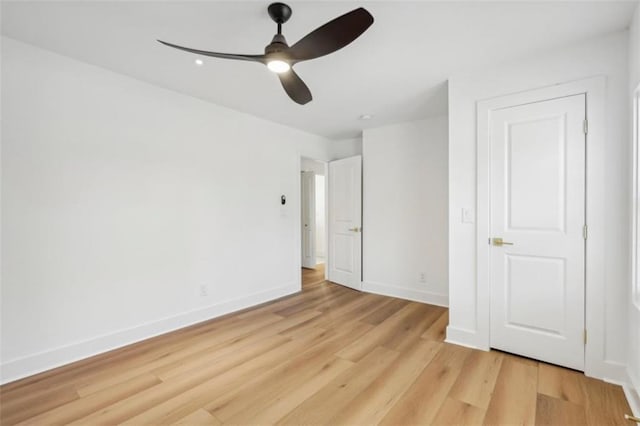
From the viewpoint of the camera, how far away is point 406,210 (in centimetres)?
417

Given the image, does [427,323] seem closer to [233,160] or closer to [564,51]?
[564,51]

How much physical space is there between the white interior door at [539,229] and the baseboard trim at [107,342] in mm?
2883

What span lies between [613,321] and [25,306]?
4.37 meters

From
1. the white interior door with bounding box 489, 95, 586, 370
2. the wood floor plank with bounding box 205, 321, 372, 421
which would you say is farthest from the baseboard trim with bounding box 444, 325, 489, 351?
the wood floor plank with bounding box 205, 321, 372, 421

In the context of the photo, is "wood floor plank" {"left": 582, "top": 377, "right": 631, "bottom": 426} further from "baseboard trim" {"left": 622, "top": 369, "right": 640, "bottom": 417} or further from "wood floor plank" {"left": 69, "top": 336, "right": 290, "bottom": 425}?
"wood floor plank" {"left": 69, "top": 336, "right": 290, "bottom": 425}

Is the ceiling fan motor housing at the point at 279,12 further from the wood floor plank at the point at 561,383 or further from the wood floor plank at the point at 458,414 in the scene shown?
the wood floor plank at the point at 561,383

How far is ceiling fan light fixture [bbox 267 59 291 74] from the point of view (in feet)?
5.88

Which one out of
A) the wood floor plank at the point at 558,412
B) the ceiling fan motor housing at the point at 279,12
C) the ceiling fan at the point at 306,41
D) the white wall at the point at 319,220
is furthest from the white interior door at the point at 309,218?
the wood floor plank at the point at 558,412

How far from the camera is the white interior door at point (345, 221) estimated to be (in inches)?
183

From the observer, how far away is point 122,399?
1.95 meters

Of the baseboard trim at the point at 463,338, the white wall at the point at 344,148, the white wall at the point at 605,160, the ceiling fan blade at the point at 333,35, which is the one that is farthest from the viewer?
the white wall at the point at 344,148

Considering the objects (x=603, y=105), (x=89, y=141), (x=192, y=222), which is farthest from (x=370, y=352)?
(x=89, y=141)

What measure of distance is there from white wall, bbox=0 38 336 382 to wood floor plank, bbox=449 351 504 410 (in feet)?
8.44

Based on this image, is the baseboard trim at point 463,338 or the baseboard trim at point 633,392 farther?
the baseboard trim at point 463,338
